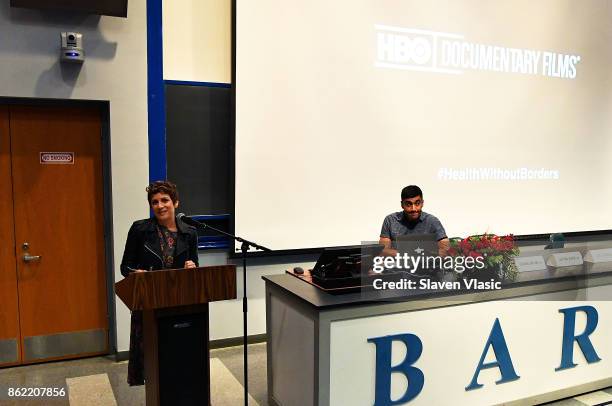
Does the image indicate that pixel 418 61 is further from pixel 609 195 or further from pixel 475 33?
pixel 609 195

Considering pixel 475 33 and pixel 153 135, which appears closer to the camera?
pixel 153 135

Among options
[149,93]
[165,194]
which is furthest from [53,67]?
[165,194]

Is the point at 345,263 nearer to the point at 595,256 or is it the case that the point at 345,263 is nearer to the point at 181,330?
the point at 181,330

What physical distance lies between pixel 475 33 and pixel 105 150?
3691mm

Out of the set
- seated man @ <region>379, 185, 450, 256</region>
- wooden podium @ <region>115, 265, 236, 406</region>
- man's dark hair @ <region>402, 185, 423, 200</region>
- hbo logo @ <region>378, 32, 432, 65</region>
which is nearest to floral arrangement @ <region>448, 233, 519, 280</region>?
seated man @ <region>379, 185, 450, 256</region>

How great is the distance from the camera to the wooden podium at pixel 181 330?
225 centimetres

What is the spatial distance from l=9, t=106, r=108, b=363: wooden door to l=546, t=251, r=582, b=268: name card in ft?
10.8

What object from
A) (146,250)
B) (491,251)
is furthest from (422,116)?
(146,250)

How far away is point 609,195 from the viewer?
19.2ft

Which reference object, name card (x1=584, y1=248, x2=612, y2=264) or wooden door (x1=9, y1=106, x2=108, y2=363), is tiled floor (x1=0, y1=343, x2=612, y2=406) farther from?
name card (x1=584, y1=248, x2=612, y2=264)

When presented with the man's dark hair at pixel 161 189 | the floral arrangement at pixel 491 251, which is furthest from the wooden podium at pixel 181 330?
the floral arrangement at pixel 491 251

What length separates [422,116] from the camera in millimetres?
4754

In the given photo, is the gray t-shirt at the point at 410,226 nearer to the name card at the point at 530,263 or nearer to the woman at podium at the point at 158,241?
the name card at the point at 530,263

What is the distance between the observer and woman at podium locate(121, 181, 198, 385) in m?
2.73
